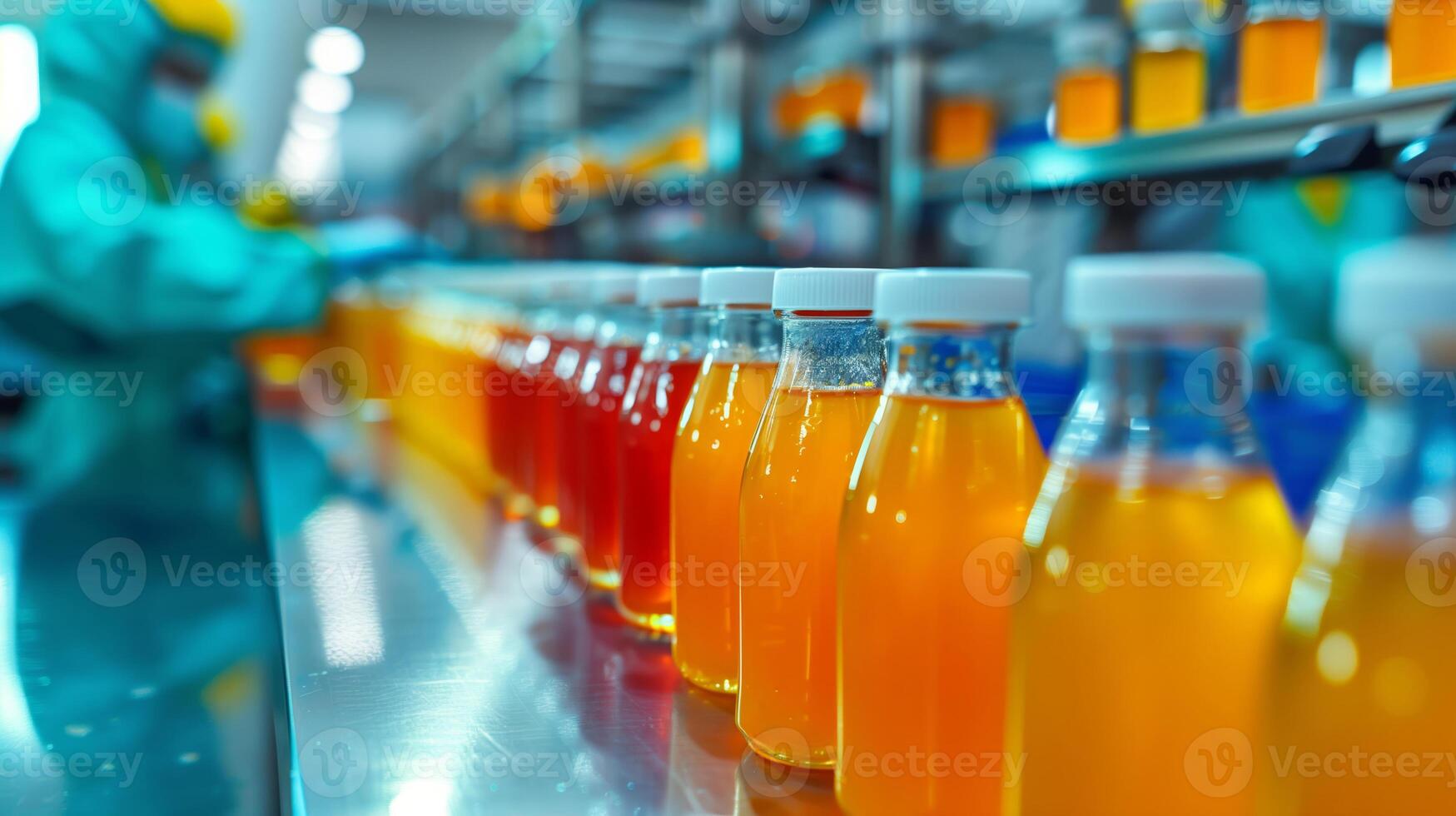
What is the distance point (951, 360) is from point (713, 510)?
0.86ft

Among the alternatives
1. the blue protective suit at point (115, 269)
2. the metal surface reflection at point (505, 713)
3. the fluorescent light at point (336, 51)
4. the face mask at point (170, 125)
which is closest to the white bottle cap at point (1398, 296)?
the metal surface reflection at point (505, 713)

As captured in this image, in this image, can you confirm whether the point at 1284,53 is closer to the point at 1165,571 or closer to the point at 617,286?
the point at 617,286

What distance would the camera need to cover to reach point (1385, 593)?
0.32m

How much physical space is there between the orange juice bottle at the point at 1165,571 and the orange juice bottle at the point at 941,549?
81 mm

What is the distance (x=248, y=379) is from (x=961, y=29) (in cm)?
217

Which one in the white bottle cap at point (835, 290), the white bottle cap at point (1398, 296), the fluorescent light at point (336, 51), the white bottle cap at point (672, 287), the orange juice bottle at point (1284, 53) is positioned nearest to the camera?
the white bottle cap at point (1398, 296)

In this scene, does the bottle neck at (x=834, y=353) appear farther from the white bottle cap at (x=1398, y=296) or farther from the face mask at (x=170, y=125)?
the face mask at (x=170, y=125)

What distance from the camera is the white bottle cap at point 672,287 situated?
0.77 metres

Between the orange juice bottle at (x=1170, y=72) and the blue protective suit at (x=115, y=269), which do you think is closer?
the orange juice bottle at (x=1170, y=72)

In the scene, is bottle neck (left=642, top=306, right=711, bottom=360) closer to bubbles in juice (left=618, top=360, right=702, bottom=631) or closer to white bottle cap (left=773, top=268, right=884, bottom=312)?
bubbles in juice (left=618, top=360, right=702, bottom=631)

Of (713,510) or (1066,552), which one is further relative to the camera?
(713,510)

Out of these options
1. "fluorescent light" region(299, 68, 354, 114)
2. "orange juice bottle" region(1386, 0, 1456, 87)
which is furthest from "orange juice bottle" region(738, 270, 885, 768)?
"fluorescent light" region(299, 68, 354, 114)

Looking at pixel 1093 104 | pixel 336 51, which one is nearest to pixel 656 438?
pixel 1093 104

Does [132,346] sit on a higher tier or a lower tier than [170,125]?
lower
